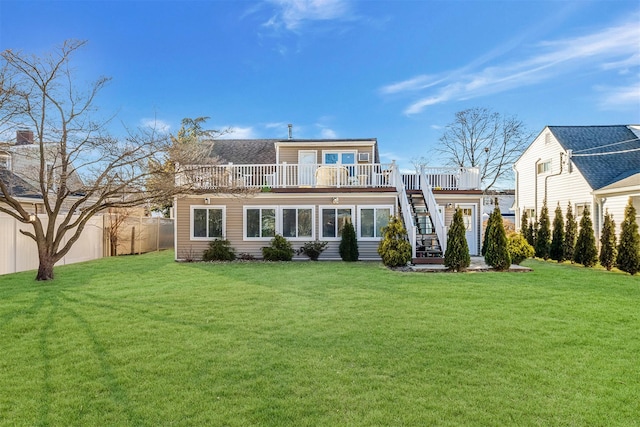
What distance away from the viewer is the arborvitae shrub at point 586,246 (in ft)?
40.3

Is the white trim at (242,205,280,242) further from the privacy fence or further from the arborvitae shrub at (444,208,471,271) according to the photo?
the privacy fence

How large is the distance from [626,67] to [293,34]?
48.5 feet

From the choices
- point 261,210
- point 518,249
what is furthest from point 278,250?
point 518,249

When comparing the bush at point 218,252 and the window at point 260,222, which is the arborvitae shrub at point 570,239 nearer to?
the window at point 260,222

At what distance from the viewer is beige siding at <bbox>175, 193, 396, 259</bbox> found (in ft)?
45.0

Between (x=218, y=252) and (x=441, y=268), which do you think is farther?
(x=218, y=252)

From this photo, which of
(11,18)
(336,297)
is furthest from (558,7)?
(11,18)

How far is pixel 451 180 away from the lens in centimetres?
1443

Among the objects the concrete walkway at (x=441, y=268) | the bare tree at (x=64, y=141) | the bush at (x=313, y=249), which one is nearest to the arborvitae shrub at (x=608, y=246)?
the concrete walkway at (x=441, y=268)

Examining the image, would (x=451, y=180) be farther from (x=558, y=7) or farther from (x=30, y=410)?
(x=30, y=410)

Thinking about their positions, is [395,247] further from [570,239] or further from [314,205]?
[570,239]

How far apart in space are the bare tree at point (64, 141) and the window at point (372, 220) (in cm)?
711

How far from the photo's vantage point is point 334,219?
13836 millimetres

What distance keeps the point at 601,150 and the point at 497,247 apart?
11024 mm
